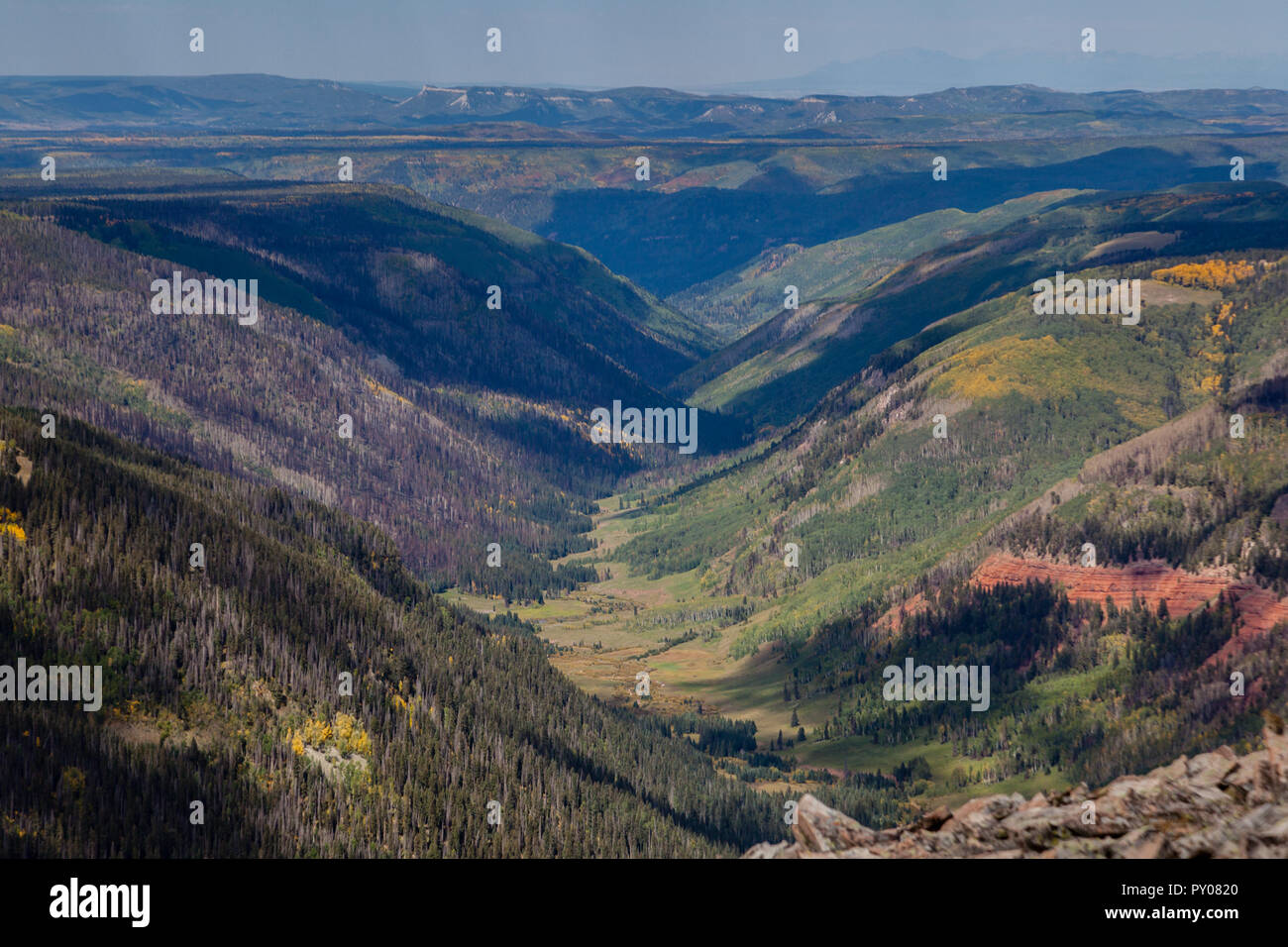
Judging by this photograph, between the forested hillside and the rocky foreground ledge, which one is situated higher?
the rocky foreground ledge

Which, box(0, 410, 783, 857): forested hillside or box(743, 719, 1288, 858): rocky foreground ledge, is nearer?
box(743, 719, 1288, 858): rocky foreground ledge

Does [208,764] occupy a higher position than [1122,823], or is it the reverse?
[1122,823]

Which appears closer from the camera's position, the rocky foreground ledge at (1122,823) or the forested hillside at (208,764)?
the rocky foreground ledge at (1122,823)

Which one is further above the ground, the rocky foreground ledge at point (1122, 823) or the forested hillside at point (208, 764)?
the rocky foreground ledge at point (1122, 823)

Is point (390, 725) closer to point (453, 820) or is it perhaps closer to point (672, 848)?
point (453, 820)

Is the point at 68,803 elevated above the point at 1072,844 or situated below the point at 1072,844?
below

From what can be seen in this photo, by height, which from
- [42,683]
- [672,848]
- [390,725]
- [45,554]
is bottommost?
[672,848]
